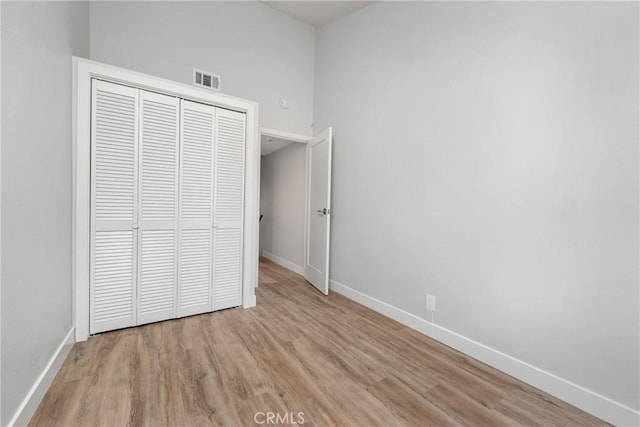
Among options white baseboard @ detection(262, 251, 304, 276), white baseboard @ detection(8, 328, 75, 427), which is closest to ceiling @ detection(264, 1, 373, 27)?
white baseboard @ detection(262, 251, 304, 276)

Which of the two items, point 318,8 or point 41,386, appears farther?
point 318,8

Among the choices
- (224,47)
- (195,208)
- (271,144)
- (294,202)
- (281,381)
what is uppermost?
(224,47)

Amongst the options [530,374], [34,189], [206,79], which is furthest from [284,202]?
[530,374]

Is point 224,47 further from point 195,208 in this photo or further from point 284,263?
point 284,263

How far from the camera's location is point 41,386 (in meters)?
1.47

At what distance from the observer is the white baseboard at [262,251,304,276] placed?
14.5ft

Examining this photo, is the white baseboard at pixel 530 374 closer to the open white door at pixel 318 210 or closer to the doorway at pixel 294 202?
the open white door at pixel 318 210

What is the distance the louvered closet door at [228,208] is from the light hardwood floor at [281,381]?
383 millimetres

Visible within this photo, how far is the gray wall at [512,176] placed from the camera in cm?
A: 147

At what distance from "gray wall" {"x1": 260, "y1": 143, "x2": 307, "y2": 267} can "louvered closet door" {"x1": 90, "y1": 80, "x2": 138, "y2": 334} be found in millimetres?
2529

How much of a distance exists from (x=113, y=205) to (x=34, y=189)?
0.78m

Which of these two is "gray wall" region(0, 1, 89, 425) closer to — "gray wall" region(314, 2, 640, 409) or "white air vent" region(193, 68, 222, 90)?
"white air vent" region(193, 68, 222, 90)

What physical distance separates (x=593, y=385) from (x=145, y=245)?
10.6 feet

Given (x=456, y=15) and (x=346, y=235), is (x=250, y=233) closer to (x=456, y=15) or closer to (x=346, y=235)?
(x=346, y=235)
